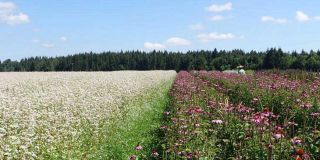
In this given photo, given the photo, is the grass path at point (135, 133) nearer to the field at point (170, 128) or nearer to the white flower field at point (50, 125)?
the field at point (170, 128)

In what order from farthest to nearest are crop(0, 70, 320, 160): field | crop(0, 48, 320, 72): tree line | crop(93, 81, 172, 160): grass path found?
crop(0, 48, 320, 72): tree line < crop(93, 81, 172, 160): grass path < crop(0, 70, 320, 160): field

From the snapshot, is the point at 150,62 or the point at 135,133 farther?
the point at 150,62

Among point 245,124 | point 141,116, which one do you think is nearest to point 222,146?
point 245,124

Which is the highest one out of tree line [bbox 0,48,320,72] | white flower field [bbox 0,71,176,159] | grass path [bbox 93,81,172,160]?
tree line [bbox 0,48,320,72]

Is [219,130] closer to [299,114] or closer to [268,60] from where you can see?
[299,114]

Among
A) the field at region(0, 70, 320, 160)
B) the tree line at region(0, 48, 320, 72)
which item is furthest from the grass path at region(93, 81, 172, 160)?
the tree line at region(0, 48, 320, 72)

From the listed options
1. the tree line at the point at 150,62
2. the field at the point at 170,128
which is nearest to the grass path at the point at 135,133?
the field at the point at 170,128

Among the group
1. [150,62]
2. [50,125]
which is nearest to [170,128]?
[50,125]

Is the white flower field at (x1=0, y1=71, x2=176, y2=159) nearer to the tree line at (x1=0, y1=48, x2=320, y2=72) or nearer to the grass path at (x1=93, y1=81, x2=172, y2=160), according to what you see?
the grass path at (x1=93, y1=81, x2=172, y2=160)

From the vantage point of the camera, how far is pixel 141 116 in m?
17.2

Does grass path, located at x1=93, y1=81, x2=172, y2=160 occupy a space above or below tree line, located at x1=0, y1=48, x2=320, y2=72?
below

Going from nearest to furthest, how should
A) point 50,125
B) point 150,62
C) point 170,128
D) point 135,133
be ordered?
point 170,128 < point 50,125 < point 135,133 < point 150,62

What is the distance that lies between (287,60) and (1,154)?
97.5 meters

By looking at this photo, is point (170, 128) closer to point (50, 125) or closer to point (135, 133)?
point (50, 125)
